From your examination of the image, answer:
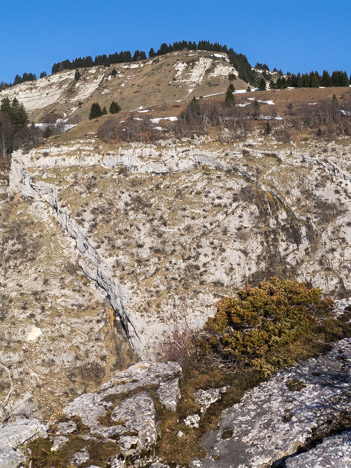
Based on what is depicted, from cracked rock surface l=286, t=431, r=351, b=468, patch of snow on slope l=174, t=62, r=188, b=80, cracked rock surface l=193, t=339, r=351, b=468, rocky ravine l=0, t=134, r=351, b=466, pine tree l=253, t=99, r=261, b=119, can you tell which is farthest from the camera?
patch of snow on slope l=174, t=62, r=188, b=80

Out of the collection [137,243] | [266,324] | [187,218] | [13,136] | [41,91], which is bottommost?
[266,324]

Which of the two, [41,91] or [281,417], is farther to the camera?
[41,91]

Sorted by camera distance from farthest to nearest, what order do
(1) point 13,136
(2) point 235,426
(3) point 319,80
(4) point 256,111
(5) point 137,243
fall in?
(3) point 319,80, (1) point 13,136, (4) point 256,111, (5) point 137,243, (2) point 235,426

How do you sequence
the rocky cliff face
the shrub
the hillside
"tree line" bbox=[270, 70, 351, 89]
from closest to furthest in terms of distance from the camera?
1. the shrub
2. the rocky cliff face
3. "tree line" bbox=[270, 70, 351, 89]
4. the hillside

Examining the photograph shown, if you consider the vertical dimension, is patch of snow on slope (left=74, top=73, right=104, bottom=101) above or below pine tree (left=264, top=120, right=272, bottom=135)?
above

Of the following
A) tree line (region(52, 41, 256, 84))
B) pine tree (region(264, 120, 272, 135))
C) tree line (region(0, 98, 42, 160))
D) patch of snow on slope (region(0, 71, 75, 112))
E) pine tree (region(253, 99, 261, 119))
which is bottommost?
pine tree (region(264, 120, 272, 135))

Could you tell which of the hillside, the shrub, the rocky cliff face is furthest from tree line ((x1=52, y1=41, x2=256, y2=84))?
the shrub

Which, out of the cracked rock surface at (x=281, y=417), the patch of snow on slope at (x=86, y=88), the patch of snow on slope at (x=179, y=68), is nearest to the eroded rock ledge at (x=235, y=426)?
the cracked rock surface at (x=281, y=417)

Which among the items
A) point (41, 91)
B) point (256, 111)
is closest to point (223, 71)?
point (256, 111)

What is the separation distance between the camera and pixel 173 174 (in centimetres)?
5159

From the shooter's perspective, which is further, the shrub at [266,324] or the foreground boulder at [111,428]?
the shrub at [266,324]

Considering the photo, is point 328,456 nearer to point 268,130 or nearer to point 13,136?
point 268,130

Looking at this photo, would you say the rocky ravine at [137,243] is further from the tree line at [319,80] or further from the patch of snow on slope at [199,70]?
the patch of snow on slope at [199,70]

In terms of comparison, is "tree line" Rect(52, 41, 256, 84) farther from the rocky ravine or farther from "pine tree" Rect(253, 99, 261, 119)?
the rocky ravine
